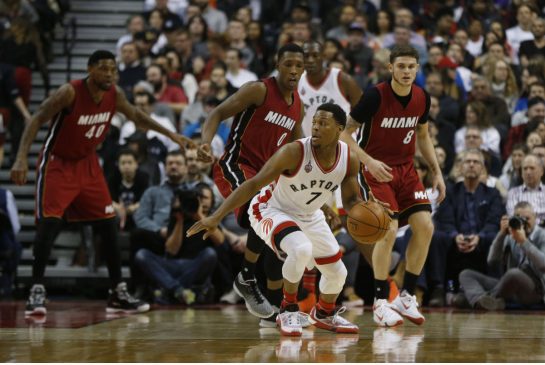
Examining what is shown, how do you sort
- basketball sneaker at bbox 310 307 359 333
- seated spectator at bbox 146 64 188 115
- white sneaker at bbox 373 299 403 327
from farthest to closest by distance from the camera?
seated spectator at bbox 146 64 188 115, white sneaker at bbox 373 299 403 327, basketball sneaker at bbox 310 307 359 333

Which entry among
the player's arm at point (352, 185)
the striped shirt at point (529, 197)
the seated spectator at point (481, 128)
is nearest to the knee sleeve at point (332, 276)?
the player's arm at point (352, 185)

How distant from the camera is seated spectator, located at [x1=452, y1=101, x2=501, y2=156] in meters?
11.6

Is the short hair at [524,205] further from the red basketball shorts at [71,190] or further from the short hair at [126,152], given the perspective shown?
the short hair at [126,152]

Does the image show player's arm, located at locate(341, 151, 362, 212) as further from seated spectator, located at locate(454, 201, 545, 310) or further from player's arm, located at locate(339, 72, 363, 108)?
seated spectator, located at locate(454, 201, 545, 310)

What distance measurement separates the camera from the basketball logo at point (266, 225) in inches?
264

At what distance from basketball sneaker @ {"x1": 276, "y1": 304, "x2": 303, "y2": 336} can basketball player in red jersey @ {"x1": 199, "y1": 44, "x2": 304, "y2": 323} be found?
2.00ft

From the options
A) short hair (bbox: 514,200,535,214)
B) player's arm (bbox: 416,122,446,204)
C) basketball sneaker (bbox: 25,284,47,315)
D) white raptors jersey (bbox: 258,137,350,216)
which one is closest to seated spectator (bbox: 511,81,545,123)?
short hair (bbox: 514,200,535,214)

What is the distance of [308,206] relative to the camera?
6.80 m

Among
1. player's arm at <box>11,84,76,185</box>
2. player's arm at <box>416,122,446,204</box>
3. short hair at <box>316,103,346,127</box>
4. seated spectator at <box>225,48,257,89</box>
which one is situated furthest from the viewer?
seated spectator at <box>225,48,257,89</box>

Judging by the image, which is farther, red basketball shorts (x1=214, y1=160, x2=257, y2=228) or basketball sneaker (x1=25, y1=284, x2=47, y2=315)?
basketball sneaker (x1=25, y1=284, x2=47, y2=315)

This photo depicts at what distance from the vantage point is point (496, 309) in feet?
30.9

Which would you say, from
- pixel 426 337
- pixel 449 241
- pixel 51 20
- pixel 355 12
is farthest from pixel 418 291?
pixel 51 20

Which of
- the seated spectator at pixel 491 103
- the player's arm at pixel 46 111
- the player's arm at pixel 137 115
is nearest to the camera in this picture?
the player's arm at pixel 46 111

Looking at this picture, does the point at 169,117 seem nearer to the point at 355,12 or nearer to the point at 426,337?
the point at 355,12
